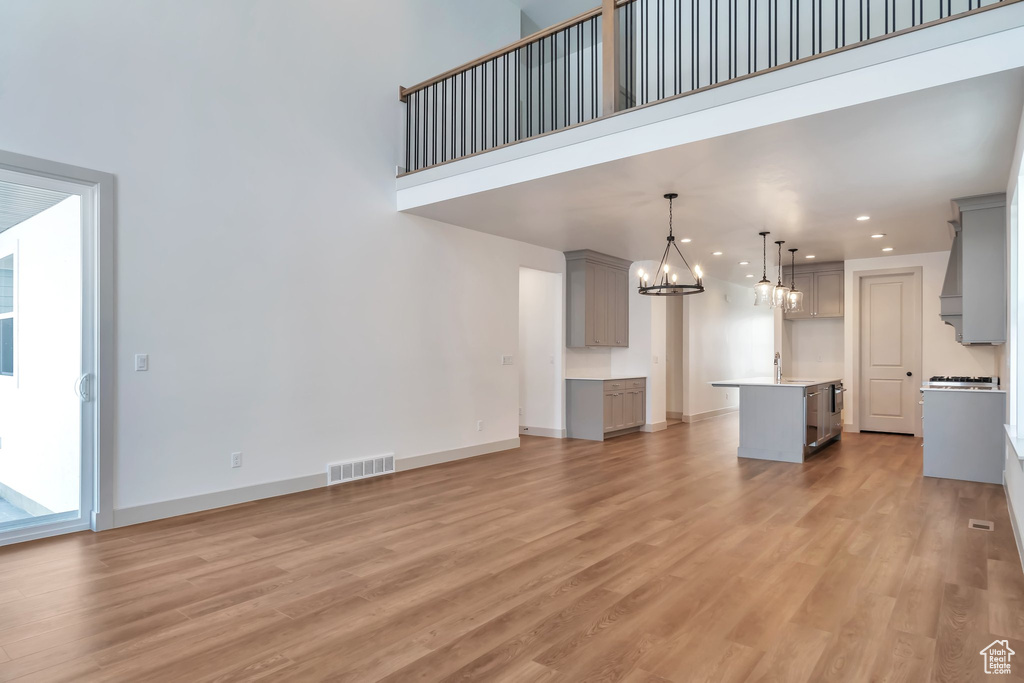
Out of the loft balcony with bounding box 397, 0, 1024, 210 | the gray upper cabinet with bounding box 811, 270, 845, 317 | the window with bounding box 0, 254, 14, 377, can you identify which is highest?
the loft balcony with bounding box 397, 0, 1024, 210

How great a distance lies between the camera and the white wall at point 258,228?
162 inches

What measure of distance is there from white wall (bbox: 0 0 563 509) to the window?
2.12ft

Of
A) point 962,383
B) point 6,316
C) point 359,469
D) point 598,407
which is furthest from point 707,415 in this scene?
point 6,316

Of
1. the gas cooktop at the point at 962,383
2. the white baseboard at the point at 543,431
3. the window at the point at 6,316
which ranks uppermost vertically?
the window at the point at 6,316

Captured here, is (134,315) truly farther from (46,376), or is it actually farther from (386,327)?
(386,327)

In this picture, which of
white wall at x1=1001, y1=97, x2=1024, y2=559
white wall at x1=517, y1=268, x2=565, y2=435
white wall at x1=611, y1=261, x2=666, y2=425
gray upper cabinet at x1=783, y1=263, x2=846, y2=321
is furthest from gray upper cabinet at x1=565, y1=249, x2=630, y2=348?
white wall at x1=1001, y1=97, x2=1024, y2=559

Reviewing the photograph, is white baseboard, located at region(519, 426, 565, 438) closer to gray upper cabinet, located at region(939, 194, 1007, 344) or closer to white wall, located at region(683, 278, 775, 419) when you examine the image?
white wall, located at region(683, 278, 775, 419)

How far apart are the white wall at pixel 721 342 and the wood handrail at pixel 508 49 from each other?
20.3ft

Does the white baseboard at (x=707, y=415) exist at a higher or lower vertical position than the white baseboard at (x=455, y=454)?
lower

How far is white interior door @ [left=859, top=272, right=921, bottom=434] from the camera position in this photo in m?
8.51

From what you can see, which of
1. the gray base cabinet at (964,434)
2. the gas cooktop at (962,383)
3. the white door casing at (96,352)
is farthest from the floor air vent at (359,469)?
the gas cooktop at (962,383)

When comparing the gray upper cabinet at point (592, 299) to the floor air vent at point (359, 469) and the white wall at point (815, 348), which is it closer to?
the white wall at point (815, 348)

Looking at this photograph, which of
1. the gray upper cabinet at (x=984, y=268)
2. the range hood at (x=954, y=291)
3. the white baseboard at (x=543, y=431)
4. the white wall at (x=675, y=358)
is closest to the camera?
the gray upper cabinet at (x=984, y=268)

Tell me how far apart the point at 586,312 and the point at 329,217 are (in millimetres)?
4023
